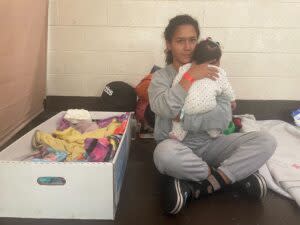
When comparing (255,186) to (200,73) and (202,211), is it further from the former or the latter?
(200,73)

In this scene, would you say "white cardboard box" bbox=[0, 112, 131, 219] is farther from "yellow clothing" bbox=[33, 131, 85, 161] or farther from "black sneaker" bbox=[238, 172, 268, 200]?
"black sneaker" bbox=[238, 172, 268, 200]

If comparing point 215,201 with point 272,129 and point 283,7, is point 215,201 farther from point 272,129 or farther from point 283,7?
point 283,7

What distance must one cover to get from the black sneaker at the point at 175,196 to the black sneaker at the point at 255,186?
0.23 m

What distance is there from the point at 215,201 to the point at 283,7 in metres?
1.56

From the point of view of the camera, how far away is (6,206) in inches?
42.0

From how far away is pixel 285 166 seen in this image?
1.46m

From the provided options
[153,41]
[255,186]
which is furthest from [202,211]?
[153,41]

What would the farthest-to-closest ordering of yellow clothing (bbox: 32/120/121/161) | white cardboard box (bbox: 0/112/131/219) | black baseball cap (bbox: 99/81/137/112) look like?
black baseball cap (bbox: 99/81/137/112), yellow clothing (bbox: 32/120/121/161), white cardboard box (bbox: 0/112/131/219)

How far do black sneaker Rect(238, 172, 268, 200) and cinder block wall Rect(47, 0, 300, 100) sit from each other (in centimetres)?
115

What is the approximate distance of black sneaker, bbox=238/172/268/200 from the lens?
120 centimetres

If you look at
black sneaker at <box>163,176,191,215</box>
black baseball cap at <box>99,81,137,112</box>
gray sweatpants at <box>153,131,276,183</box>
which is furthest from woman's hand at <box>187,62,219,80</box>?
black baseball cap at <box>99,81,137,112</box>

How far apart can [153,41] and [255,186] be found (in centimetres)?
134

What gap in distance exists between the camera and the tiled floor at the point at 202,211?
42.5 inches

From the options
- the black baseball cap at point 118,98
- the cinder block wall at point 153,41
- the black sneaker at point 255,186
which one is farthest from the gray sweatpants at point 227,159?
the cinder block wall at point 153,41
